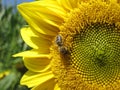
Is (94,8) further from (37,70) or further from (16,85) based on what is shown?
(16,85)

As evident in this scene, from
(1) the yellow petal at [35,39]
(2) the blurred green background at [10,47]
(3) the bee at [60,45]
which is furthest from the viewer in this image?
(2) the blurred green background at [10,47]

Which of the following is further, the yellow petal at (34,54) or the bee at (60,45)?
the yellow petal at (34,54)

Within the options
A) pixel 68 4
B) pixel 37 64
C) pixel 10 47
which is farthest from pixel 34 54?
pixel 10 47

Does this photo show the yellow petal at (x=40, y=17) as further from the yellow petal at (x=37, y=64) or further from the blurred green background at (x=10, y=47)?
the blurred green background at (x=10, y=47)

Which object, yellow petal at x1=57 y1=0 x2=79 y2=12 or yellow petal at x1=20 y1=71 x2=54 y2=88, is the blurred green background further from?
yellow petal at x1=57 y1=0 x2=79 y2=12

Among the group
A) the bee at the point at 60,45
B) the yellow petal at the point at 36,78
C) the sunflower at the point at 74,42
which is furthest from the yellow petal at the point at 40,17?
the yellow petal at the point at 36,78

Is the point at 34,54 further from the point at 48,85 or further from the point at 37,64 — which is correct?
the point at 48,85

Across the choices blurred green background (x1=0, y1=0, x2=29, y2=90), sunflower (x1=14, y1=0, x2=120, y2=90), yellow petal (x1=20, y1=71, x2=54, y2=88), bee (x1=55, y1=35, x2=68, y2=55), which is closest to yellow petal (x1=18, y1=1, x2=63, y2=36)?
sunflower (x1=14, y1=0, x2=120, y2=90)

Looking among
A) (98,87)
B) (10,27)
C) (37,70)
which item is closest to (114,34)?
(98,87)
